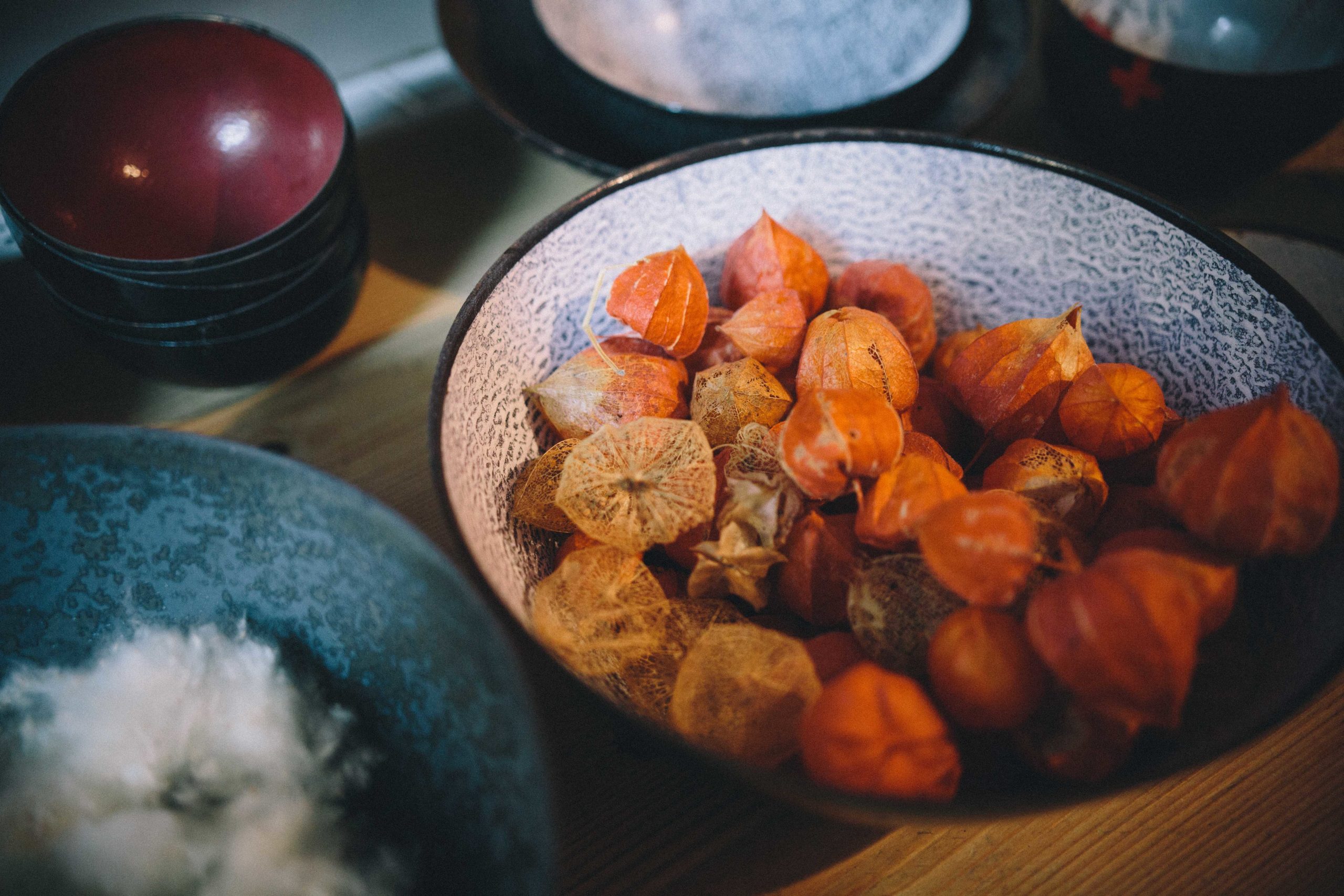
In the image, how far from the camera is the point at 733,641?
35cm

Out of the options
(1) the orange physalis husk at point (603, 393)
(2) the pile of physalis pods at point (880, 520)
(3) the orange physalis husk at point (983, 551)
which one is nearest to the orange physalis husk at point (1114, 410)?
(2) the pile of physalis pods at point (880, 520)

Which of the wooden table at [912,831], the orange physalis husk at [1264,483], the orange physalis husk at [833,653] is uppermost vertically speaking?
the orange physalis husk at [1264,483]

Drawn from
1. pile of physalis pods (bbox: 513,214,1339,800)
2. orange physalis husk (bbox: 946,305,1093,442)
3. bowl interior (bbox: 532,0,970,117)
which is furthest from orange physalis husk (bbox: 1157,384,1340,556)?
bowl interior (bbox: 532,0,970,117)

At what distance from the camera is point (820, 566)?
0.38 m

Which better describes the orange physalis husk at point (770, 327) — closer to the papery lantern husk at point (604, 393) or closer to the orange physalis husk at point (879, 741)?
the papery lantern husk at point (604, 393)

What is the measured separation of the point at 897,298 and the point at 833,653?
0.23 meters

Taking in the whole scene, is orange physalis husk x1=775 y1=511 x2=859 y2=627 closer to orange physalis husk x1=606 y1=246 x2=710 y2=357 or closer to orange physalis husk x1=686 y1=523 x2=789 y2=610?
orange physalis husk x1=686 y1=523 x2=789 y2=610

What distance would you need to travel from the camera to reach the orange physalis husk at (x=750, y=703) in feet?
1.10

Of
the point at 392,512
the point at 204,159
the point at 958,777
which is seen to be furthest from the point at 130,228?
the point at 958,777

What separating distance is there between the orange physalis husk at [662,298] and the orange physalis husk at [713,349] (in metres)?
0.03

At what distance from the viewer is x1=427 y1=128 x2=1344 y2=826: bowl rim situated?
27 centimetres

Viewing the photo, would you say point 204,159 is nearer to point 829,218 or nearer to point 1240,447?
point 829,218

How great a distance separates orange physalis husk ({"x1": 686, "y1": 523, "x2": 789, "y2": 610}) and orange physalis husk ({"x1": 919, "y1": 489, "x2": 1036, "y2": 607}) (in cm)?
8

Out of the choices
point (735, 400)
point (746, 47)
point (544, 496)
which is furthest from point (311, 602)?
point (746, 47)
